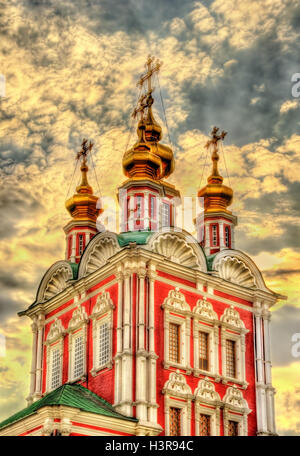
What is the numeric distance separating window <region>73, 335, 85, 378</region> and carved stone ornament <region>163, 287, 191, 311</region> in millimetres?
3987

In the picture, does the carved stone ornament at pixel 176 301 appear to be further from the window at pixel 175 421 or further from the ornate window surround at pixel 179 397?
the window at pixel 175 421

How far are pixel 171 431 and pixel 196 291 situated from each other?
5926 mm

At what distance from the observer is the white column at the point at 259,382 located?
122 ft

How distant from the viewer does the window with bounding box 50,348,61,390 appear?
127 feet

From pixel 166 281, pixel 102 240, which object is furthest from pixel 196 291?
pixel 102 240

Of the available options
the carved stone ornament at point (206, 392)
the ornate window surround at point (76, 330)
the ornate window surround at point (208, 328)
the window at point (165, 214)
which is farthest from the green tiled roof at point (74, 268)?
the carved stone ornament at point (206, 392)

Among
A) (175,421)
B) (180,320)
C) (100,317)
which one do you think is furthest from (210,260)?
(175,421)

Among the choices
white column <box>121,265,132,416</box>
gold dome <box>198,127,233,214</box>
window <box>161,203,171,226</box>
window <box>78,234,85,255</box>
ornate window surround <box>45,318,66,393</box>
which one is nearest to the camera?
white column <box>121,265,132,416</box>

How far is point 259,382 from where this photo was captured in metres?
37.9

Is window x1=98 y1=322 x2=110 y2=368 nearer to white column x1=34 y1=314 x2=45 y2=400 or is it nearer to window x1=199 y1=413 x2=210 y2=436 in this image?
window x1=199 y1=413 x2=210 y2=436

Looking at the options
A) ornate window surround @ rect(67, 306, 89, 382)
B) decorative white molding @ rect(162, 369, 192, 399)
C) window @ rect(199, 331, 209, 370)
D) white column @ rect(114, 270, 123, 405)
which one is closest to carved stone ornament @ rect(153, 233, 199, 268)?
white column @ rect(114, 270, 123, 405)

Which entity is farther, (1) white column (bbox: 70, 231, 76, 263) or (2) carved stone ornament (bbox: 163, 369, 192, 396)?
(1) white column (bbox: 70, 231, 76, 263)

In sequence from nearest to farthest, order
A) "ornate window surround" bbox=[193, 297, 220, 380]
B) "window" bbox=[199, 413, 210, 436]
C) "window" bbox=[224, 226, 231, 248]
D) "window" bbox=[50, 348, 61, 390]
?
1. "window" bbox=[199, 413, 210, 436]
2. "ornate window surround" bbox=[193, 297, 220, 380]
3. "window" bbox=[50, 348, 61, 390]
4. "window" bbox=[224, 226, 231, 248]
